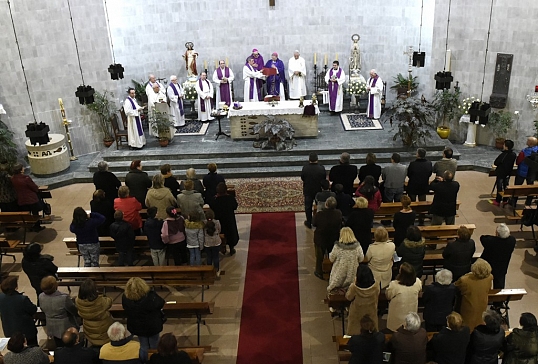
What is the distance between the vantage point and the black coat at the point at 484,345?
19.0 feet

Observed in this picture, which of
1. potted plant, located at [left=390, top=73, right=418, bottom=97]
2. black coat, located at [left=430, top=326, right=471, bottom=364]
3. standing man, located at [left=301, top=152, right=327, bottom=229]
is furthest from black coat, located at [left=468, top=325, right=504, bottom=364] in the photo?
potted plant, located at [left=390, top=73, right=418, bottom=97]

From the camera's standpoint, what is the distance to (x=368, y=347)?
5605 millimetres

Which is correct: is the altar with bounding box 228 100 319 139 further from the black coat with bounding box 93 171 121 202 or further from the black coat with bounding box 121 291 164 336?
the black coat with bounding box 121 291 164 336

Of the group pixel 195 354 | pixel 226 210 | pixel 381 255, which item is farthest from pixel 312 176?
pixel 195 354

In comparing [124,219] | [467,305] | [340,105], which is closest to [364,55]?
[340,105]

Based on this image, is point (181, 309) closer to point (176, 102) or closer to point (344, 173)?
point (344, 173)

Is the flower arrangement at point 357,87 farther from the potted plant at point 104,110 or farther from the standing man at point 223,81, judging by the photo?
the potted plant at point 104,110

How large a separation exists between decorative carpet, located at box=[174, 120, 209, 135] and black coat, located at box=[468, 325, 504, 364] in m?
11.2

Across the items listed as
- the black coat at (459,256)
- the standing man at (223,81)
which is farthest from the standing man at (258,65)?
the black coat at (459,256)

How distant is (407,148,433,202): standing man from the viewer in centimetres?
1021

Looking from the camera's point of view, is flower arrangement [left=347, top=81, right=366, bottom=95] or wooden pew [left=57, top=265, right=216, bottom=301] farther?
flower arrangement [left=347, top=81, right=366, bottom=95]

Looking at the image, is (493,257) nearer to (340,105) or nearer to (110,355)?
Result: (110,355)

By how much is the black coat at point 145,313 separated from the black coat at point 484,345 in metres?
3.50

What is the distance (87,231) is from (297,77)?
1057cm
